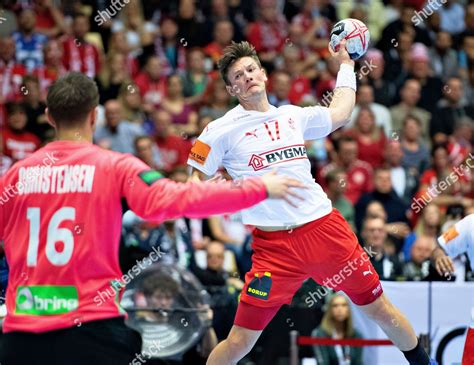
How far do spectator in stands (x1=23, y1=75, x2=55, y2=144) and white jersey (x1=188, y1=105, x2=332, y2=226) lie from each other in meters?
6.37

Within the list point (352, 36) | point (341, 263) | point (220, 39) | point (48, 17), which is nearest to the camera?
point (341, 263)

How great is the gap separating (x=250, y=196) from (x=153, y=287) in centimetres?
518

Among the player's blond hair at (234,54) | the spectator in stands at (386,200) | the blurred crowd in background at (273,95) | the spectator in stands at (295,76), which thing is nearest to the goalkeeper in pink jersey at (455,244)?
the player's blond hair at (234,54)

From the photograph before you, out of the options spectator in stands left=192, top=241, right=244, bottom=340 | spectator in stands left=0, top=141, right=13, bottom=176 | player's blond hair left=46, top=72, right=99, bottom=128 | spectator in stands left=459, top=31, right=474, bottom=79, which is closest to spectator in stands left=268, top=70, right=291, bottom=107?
spectator in stands left=459, top=31, right=474, bottom=79

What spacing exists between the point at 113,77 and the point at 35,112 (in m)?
1.51

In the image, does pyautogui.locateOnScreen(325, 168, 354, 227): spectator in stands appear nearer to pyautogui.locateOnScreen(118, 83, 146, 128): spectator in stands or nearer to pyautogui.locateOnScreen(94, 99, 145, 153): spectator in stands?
pyautogui.locateOnScreen(94, 99, 145, 153): spectator in stands

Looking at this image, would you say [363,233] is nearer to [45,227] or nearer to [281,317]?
[281,317]

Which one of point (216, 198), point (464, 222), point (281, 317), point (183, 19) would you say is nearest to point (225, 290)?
point (281, 317)

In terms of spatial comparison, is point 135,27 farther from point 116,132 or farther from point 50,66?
point 116,132

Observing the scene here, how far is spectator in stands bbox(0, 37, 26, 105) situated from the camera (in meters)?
13.4

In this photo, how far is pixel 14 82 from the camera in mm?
13555

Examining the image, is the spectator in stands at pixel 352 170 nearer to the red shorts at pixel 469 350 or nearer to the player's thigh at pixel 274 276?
the player's thigh at pixel 274 276

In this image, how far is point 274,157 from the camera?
22.6 feet

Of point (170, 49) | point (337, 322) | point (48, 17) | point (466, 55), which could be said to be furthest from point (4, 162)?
point (466, 55)
